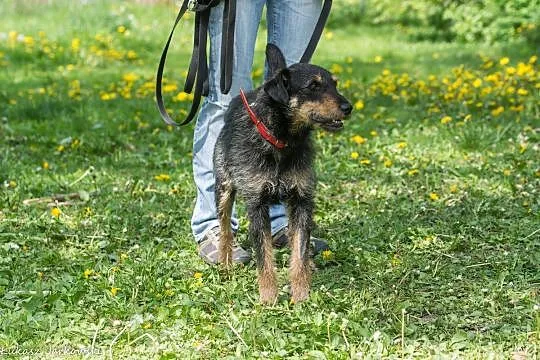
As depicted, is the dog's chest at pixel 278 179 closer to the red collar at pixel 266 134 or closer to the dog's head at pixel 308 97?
the red collar at pixel 266 134

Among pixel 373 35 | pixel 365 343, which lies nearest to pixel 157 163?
pixel 365 343

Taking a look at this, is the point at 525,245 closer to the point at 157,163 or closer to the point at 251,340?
the point at 251,340

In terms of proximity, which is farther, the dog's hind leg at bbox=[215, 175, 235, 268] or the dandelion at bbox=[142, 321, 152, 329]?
the dog's hind leg at bbox=[215, 175, 235, 268]

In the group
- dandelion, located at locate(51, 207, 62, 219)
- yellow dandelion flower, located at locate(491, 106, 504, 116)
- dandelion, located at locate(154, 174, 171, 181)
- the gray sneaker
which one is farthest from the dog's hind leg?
yellow dandelion flower, located at locate(491, 106, 504, 116)

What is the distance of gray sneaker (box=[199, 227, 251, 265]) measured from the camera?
203 inches

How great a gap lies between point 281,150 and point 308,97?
0.30 meters

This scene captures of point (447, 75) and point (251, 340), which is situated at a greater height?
Answer: point (251, 340)

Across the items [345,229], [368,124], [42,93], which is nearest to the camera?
[345,229]

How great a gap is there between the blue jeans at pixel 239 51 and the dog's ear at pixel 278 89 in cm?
71

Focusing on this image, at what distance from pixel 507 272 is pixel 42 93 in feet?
21.4

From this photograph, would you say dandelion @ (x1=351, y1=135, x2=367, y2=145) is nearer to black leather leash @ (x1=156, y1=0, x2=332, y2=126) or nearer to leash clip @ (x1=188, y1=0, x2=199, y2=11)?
black leather leash @ (x1=156, y1=0, x2=332, y2=126)

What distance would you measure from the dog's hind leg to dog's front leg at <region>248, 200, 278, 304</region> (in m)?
0.41

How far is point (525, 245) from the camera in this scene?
5172 millimetres

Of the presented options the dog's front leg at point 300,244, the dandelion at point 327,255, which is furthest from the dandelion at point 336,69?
the dog's front leg at point 300,244
